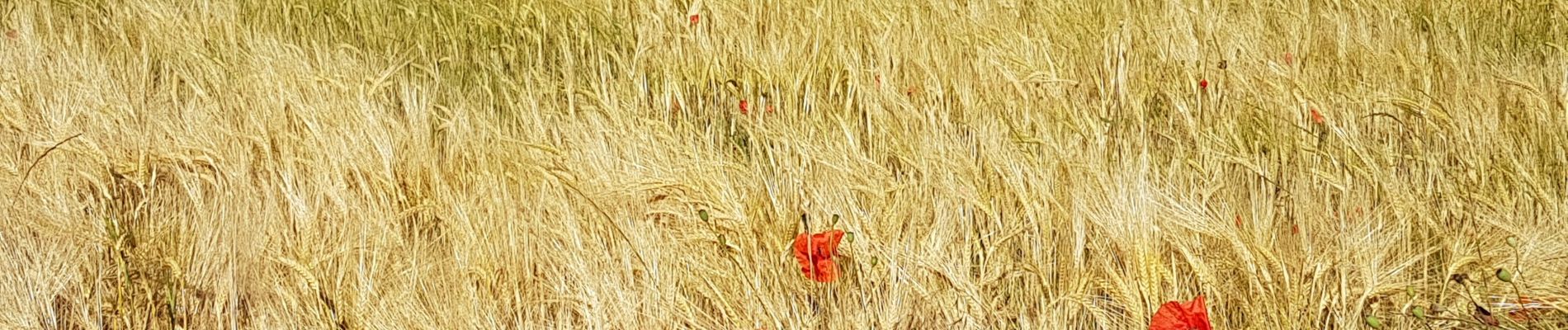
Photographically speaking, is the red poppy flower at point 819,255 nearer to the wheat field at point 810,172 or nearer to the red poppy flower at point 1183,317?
the wheat field at point 810,172

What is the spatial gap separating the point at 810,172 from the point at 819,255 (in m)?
0.30

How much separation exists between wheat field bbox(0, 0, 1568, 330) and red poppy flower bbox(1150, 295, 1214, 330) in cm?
13

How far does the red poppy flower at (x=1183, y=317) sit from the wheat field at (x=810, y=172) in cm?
13

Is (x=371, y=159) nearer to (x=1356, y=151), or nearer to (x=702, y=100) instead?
(x=702, y=100)

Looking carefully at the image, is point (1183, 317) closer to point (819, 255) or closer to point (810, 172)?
point (819, 255)

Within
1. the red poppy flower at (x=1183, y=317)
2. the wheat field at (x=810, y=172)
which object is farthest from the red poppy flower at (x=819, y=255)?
the red poppy flower at (x=1183, y=317)

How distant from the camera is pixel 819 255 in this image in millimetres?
1350

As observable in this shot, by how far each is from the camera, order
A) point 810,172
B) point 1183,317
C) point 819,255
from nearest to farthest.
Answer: point 1183,317 → point 819,255 → point 810,172

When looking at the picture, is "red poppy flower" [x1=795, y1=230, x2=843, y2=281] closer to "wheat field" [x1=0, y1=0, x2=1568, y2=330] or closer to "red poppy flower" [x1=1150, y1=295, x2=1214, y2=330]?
"wheat field" [x1=0, y1=0, x2=1568, y2=330]

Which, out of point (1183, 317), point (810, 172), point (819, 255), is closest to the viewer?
point (1183, 317)

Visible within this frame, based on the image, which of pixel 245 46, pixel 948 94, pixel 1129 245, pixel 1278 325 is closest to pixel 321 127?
pixel 245 46

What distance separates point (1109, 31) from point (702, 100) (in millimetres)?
712

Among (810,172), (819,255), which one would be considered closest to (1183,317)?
(819,255)

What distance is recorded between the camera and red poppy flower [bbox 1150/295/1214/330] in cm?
113
